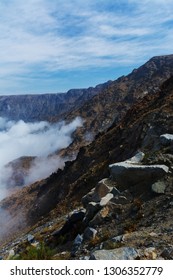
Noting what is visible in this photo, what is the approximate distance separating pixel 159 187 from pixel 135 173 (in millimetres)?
1587

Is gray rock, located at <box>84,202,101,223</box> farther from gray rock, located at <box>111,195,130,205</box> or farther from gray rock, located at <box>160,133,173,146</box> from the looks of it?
gray rock, located at <box>160,133,173,146</box>

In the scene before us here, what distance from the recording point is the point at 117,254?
1151cm

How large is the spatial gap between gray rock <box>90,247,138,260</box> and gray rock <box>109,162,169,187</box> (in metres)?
5.48

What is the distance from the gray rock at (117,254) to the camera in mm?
11289

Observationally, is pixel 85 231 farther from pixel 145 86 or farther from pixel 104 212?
pixel 145 86

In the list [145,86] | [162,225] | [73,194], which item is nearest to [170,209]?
[162,225]

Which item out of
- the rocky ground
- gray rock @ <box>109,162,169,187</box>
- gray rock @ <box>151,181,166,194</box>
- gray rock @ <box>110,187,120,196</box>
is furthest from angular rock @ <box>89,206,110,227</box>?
gray rock @ <box>109,162,169,187</box>

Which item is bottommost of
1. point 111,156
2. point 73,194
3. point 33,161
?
point 33,161

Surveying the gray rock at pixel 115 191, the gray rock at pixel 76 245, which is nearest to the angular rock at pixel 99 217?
the gray rock at pixel 76 245

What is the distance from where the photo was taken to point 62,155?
126062mm

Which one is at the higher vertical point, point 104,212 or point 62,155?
point 104,212

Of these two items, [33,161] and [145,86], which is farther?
[145,86]
